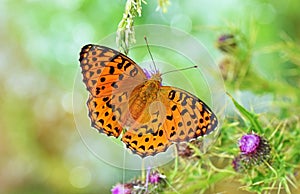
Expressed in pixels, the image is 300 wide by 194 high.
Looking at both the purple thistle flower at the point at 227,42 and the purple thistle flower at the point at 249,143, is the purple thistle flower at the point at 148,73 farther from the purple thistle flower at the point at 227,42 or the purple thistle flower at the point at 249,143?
the purple thistle flower at the point at 227,42

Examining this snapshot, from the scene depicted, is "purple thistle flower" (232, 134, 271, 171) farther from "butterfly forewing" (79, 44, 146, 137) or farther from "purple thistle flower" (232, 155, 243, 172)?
"butterfly forewing" (79, 44, 146, 137)

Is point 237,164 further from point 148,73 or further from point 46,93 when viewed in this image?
point 46,93

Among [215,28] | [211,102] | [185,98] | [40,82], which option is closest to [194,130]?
[185,98]

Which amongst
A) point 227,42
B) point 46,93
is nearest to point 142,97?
point 227,42

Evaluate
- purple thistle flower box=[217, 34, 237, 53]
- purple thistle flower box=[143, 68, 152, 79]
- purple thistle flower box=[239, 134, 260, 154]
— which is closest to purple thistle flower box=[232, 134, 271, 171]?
purple thistle flower box=[239, 134, 260, 154]

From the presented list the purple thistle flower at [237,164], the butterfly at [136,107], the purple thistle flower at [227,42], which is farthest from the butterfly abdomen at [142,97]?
the purple thistle flower at [227,42]

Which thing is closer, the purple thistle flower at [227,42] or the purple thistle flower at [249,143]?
the purple thistle flower at [249,143]
